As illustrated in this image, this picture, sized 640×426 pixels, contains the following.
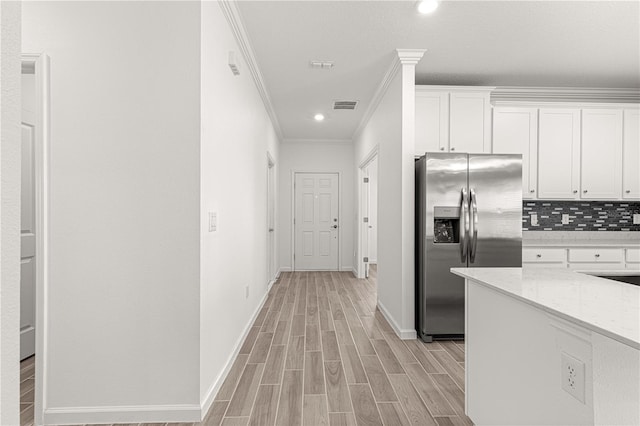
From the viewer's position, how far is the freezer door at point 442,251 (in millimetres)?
3104

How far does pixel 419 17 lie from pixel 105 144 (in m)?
2.41

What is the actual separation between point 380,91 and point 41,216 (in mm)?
3494

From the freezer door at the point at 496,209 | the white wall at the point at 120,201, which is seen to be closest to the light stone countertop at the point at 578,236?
the freezer door at the point at 496,209

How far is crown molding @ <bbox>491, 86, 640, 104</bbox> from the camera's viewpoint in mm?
4066

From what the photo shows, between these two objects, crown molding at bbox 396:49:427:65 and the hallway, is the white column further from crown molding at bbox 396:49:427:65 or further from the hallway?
the hallway

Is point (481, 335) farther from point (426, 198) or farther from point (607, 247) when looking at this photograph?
point (607, 247)

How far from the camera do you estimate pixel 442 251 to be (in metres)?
3.12

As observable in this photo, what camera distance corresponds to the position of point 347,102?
15.1ft

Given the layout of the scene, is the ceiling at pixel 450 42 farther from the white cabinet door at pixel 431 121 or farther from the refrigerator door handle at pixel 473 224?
the refrigerator door handle at pixel 473 224

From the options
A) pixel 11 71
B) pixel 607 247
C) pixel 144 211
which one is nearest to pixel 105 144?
pixel 144 211

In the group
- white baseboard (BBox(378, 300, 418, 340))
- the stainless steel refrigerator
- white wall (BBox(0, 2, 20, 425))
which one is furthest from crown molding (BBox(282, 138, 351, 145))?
white wall (BBox(0, 2, 20, 425))

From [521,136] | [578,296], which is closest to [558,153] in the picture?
[521,136]

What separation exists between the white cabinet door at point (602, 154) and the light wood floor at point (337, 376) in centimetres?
258

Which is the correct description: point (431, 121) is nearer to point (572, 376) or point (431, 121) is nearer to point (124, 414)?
point (572, 376)
